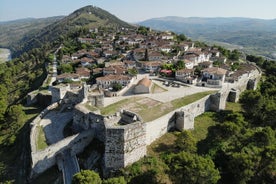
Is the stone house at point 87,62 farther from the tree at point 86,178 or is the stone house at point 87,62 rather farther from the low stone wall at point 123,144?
the tree at point 86,178

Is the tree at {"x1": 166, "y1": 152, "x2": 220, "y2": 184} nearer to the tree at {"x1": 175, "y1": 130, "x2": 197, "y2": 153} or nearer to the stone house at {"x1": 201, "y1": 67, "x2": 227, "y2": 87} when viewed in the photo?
the tree at {"x1": 175, "y1": 130, "x2": 197, "y2": 153}

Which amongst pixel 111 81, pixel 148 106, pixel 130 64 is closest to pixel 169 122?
pixel 148 106

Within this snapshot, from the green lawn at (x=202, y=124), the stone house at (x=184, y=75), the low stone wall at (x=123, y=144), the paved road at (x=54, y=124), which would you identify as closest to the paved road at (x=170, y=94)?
the stone house at (x=184, y=75)

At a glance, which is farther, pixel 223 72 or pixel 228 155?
pixel 223 72

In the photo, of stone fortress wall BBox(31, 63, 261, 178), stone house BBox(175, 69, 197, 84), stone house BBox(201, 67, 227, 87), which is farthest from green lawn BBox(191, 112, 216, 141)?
stone house BBox(175, 69, 197, 84)

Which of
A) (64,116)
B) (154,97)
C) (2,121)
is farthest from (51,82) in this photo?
(154,97)

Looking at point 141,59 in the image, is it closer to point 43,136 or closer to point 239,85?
point 239,85
